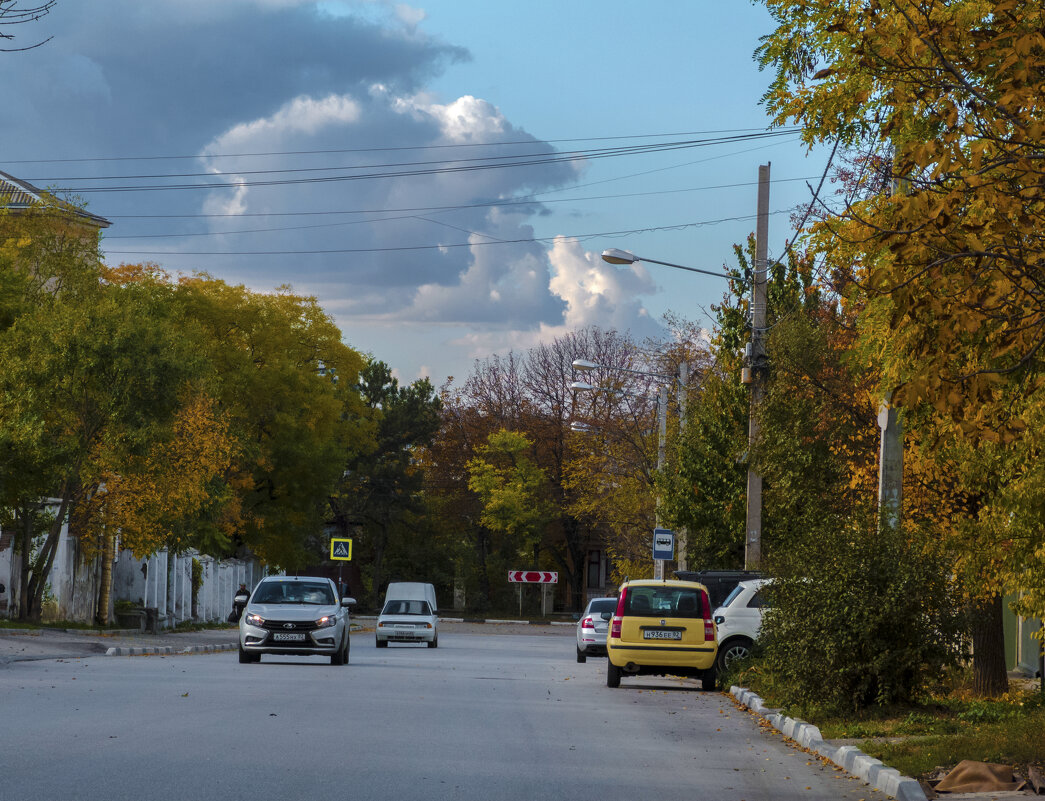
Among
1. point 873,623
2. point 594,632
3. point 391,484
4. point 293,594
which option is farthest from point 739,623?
point 391,484

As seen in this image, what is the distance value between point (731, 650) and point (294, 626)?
749cm

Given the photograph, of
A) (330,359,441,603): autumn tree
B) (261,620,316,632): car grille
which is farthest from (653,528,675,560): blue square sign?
(330,359,441,603): autumn tree

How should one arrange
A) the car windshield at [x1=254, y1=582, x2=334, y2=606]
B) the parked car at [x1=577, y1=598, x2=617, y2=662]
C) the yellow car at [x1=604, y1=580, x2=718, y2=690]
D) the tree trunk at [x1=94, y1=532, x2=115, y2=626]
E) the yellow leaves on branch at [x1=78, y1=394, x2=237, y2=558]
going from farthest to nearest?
the tree trunk at [x1=94, y1=532, x2=115, y2=626], the yellow leaves on branch at [x1=78, y1=394, x2=237, y2=558], the parked car at [x1=577, y1=598, x2=617, y2=662], the car windshield at [x1=254, y1=582, x2=334, y2=606], the yellow car at [x1=604, y1=580, x2=718, y2=690]

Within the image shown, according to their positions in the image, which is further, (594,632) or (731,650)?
(594,632)

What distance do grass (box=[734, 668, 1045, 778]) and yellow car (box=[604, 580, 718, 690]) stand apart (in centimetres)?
357

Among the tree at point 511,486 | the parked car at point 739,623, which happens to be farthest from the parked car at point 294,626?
the tree at point 511,486

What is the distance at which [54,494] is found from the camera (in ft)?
119

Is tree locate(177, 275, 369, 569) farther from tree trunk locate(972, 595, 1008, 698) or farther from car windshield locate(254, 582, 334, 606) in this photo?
tree trunk locate(972, 595, 1008, 698)

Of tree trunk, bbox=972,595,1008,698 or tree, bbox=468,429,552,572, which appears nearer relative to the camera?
tree trunk, bbox=972,595,1008,698

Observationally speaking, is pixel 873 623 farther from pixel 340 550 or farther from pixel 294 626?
pixel 340 550

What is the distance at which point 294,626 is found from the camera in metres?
24.4

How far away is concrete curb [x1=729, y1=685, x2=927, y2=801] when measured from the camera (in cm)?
988

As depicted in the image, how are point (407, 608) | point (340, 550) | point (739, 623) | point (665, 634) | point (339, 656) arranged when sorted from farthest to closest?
point (340, 550)
point (407, 608)
point (339, 656)
point (739, 623)
point (665, 634)

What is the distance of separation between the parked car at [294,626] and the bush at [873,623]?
1077 centimetres
